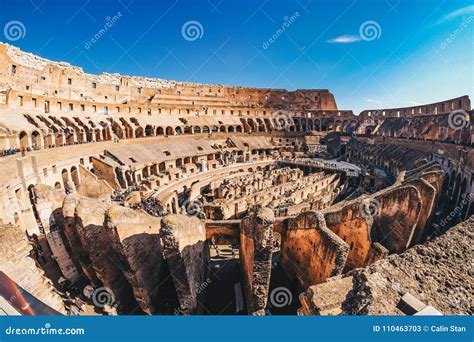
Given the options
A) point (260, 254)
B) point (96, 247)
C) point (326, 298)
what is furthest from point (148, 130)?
point (326, 298)

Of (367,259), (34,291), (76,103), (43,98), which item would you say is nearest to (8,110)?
(43,98)

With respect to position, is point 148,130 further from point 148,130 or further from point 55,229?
point 55,229

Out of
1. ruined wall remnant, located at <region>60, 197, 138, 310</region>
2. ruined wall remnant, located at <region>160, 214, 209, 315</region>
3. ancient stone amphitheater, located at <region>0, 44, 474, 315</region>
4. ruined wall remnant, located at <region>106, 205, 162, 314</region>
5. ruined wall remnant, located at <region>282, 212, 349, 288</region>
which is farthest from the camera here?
ruined wall remnant, located at <region>60, 197, 138, 310</region>

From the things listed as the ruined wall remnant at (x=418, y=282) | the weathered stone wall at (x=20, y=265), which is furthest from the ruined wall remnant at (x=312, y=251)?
the weathered stone wall at (x=20, y=265)

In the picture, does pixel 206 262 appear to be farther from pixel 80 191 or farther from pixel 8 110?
pixel 8 110

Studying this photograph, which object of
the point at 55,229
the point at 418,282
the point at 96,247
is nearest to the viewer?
the point at 418,282

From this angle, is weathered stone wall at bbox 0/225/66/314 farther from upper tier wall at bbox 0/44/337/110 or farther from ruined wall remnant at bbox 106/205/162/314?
upper tier wall at bbox 0/44/337/110

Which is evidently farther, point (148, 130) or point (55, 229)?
point (148, 130)

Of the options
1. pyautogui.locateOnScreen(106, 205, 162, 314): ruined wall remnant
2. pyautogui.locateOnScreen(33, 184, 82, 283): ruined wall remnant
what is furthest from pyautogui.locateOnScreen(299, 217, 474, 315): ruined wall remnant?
pyautogui.locateOnScreen(33, 184, 82, 283): ruined wall remnant
